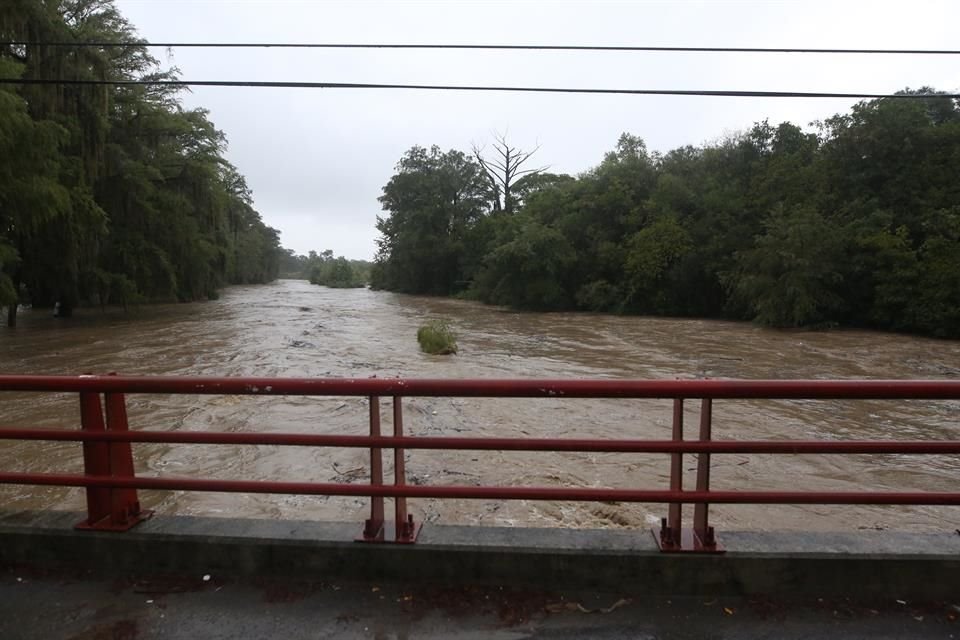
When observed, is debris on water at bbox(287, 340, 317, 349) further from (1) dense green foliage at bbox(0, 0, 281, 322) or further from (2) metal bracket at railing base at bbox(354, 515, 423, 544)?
(2) metal bracket at railing base at bbox(354, 515, 423, 544)

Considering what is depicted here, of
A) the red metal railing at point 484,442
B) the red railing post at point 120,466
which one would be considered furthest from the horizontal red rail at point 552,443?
the red railing post at point 120,466

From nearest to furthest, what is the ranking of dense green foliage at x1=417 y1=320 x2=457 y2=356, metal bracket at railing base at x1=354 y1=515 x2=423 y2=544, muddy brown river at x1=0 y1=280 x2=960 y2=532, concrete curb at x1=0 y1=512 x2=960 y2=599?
concrete curb at x1=0 y1=512 x2=960 y2=599, metal bracket at railing base at x1=354 y1=515 x2=423 y2=544, muddy brown river at x1=0 y1=280 x2=960 y2=532, dense green foliage at x1=417 y1=320 x2=457 y2=356

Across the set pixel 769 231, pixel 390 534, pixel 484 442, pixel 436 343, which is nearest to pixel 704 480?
pixel 484 442

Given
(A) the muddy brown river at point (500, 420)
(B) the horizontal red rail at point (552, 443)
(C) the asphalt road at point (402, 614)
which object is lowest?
(A) the muddy brown river at point (500, 420)

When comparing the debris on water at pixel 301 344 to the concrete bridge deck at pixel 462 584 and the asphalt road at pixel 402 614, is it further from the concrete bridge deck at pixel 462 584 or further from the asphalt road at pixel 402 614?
the asphalt road at pixel 402 614

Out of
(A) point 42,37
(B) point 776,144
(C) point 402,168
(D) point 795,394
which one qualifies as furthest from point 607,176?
(D) point 795,394

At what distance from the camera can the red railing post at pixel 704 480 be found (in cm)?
266

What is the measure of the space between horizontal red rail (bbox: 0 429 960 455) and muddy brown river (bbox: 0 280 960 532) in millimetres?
2679

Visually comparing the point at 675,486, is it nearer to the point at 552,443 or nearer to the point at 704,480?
the point at 704,480

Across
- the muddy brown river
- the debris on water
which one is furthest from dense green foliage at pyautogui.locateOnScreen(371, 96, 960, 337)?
the debris on water

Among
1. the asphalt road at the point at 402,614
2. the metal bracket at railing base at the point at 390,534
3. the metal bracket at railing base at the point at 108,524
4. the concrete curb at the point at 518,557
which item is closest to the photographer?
the asphalt road at the point at 402,614

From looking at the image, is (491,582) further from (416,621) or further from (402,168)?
(402,168)

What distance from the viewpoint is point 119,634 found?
2.41m

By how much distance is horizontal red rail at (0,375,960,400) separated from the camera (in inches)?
101
